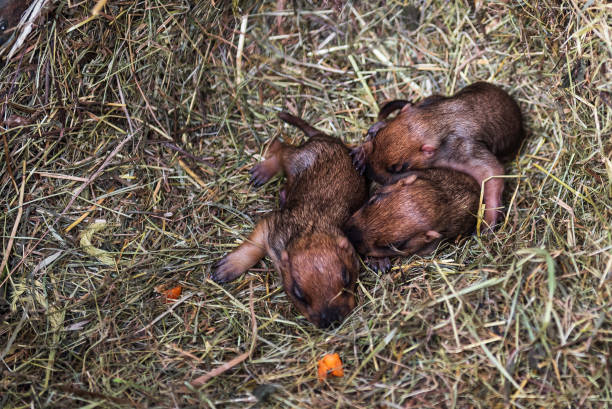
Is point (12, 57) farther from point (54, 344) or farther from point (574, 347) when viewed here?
point (574, 347)

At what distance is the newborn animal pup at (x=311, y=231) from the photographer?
463 cm

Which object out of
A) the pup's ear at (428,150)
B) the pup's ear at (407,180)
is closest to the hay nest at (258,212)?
the pup's ear at (407,180)

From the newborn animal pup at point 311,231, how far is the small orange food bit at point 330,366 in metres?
0.30

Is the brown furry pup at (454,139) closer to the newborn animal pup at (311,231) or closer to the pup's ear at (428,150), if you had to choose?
the pup's ear at (428,150)

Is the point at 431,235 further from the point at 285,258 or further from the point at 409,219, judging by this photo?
the point at 285,258

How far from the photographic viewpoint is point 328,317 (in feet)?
15.0

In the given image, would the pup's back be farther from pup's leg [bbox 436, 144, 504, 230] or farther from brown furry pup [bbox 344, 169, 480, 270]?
pup's leg [bbox 436, 144, 504, 230]

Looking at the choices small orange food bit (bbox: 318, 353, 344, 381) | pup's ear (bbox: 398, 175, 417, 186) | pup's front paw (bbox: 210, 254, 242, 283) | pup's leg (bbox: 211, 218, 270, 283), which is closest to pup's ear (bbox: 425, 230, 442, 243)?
pup's ear (bbox: 398, 175, 417, 186)

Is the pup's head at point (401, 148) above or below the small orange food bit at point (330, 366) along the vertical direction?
above

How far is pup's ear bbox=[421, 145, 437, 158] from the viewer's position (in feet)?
18.0

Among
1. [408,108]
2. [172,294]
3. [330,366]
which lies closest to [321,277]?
[330,366]

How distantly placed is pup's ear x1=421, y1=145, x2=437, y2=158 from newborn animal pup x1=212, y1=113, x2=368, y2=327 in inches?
28.5

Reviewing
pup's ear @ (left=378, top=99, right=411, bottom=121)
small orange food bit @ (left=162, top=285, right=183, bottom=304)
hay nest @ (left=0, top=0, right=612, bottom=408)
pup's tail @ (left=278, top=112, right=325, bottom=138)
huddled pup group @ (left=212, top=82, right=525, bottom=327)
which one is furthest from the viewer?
pup's tail @ (left=278, top=112, right=325, bottom=138)

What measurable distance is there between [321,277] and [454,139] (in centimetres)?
226
